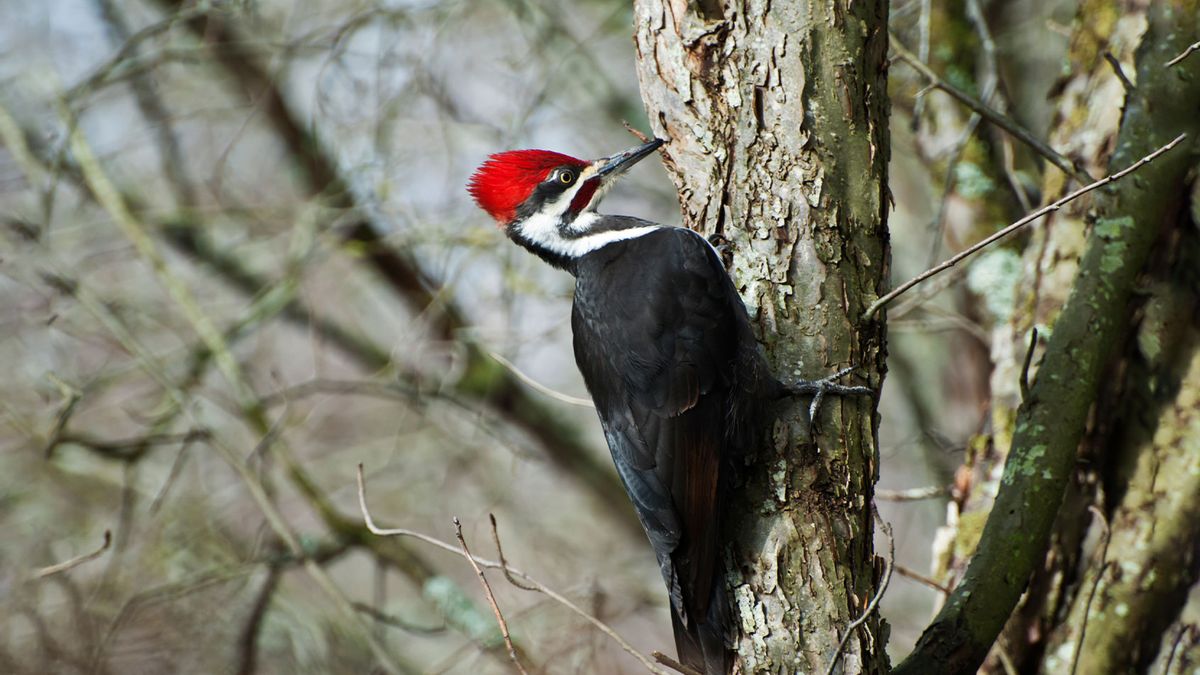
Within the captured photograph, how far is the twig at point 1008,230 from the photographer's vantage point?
2105mm

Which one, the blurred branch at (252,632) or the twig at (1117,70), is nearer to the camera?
the twig at (1117,70)

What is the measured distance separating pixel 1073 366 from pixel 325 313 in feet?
18.2

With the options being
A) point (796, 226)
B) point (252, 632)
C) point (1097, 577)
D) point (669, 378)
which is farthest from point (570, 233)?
point (252, 632)

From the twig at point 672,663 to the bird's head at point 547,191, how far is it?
1.43m

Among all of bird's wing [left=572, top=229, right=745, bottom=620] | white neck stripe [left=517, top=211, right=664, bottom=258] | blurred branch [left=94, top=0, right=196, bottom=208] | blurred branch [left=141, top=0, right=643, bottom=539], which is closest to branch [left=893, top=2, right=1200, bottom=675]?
bird's wing [left=572, top=229, right=745, bottom=620]

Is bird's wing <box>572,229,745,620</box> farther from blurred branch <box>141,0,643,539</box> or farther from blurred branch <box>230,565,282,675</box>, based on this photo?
blurred branch <box>141,0,643,539</box>

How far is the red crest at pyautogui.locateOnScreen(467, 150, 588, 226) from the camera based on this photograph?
11.5ft

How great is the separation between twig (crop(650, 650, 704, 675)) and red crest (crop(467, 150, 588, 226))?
1.65 m

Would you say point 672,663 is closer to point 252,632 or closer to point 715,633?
point 715,633

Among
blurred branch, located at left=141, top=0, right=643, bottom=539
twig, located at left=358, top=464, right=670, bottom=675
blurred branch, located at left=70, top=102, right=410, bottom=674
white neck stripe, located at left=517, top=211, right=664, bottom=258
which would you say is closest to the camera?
twig, located at left=358, top=464, right=670, bottom=675

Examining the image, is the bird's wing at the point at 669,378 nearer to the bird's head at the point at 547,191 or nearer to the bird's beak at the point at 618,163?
the bird's beak at the point at 618,163

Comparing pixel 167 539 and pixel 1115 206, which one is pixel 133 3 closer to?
pixel 167 539

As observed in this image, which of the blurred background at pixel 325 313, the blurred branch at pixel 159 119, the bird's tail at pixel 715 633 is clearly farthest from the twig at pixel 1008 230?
the blurred branch at pixel 159 119

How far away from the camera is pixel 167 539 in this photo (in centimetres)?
572
